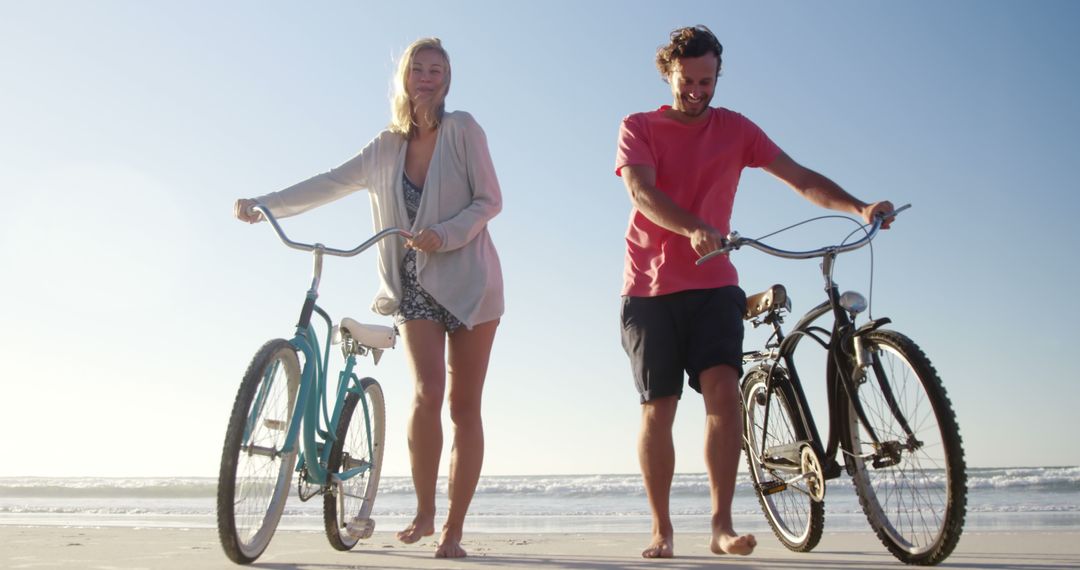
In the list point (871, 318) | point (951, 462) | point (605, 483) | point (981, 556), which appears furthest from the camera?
point (605, 483)

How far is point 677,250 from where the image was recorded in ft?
12.6

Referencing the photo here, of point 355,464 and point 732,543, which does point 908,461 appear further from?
point 355,464

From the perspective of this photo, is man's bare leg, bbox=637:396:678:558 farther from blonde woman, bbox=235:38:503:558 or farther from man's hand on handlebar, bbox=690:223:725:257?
man's hand on handlebar, bbox=690:223:725:257

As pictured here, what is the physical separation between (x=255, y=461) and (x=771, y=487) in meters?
2.09

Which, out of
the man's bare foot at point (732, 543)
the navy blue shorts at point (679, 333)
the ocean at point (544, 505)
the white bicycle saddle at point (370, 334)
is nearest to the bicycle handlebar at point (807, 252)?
the navy blue shorts at point (679, 333)

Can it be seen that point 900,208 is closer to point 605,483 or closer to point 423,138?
point 423,138

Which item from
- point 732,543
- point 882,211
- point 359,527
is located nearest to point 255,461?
point 359,527

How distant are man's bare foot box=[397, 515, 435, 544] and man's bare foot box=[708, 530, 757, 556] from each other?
3.55 ft

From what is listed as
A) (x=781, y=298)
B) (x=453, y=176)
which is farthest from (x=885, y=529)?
(x=453, y=176)

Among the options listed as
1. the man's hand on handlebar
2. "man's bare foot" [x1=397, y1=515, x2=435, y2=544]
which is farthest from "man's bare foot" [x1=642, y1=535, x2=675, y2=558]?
the man's hand on handlebar

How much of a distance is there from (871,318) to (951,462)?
1.84 feet

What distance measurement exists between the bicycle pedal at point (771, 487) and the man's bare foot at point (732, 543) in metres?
0.62

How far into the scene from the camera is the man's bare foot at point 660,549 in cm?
373

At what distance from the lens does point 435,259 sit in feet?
12.8
